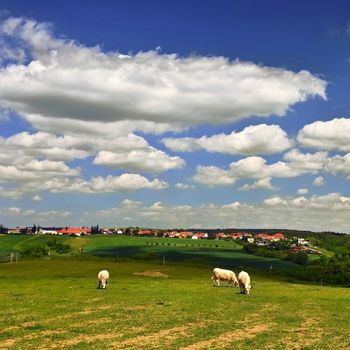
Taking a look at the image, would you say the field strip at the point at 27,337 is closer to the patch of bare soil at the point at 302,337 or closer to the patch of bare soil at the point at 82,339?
the patch of bare soil at the point at 82,339

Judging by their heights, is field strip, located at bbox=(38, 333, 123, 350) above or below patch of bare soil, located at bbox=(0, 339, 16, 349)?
above

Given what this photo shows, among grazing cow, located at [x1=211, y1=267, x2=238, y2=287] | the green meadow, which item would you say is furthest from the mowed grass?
grazing cow, located at [x1=211, y1=267, x2=238, y2=287]

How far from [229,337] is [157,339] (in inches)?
148

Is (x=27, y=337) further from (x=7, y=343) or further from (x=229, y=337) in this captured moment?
(x=229, y=337)

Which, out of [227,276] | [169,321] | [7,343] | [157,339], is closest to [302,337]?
[157,339]

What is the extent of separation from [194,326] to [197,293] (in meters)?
18.2

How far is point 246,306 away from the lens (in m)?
35.7

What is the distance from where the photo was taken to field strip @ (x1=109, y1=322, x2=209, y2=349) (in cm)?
2178

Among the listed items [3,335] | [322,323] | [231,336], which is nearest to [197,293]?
[322,323]

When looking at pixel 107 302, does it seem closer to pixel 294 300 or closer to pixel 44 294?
pixel 44 294

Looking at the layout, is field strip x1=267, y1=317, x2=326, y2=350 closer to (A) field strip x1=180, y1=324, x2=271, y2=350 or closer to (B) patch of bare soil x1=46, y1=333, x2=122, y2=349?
(A) field strip x1=180, y1=324, x2=271, y2=350

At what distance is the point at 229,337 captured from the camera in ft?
78.7

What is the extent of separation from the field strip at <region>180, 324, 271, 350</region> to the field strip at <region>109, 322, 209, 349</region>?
1.44 metres

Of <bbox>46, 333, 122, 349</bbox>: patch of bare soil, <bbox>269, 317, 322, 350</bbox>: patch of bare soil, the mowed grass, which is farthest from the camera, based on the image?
the mowed grass
